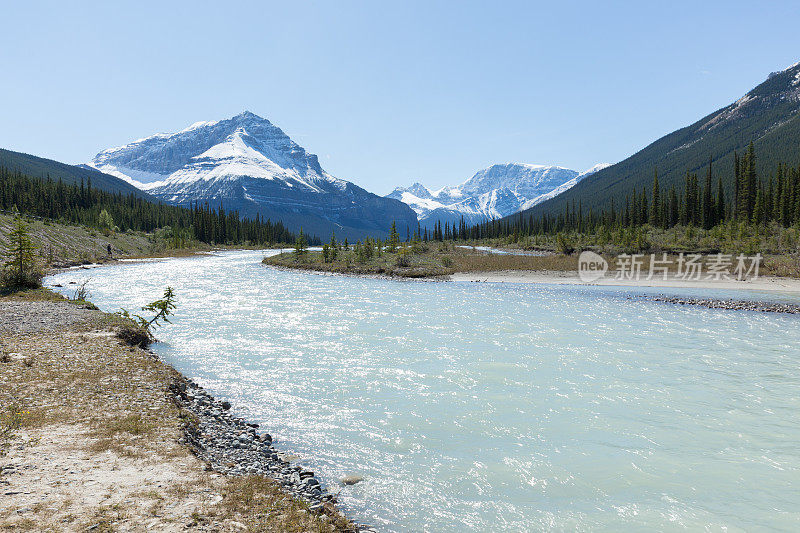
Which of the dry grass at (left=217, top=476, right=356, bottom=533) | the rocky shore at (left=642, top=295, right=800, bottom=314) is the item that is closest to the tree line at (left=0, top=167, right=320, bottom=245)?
the dry grass at (left=217, top=476, right=356, bottom=533)

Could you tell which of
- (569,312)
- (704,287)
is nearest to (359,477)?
(569,312)

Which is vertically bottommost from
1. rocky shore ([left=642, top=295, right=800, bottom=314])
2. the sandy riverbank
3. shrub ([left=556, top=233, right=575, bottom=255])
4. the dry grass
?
the dry grass

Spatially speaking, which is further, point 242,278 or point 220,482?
point 242,278

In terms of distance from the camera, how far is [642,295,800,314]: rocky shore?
27.7 meters

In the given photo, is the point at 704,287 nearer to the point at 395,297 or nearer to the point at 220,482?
the point at 395,297

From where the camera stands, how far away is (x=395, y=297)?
3462 cm

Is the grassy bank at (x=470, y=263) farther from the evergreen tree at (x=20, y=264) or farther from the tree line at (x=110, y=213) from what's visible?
the tree line at (x=110, y=213)

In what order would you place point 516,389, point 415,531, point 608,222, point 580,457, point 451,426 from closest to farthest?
point 415,531 < point 580,457 < point 451,426 < point 516,389 < point 608,222

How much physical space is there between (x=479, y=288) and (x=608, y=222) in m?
95.6

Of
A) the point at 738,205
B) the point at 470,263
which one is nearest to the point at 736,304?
the point at 470,263

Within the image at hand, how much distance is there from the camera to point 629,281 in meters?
46.8

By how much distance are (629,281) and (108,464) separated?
51.6 m

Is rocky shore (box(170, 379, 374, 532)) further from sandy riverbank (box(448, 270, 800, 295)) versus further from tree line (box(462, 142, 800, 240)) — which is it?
tree line (box(462, 142, 800, 240))

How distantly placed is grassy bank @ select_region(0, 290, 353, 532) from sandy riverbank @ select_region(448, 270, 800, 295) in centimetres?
4122
